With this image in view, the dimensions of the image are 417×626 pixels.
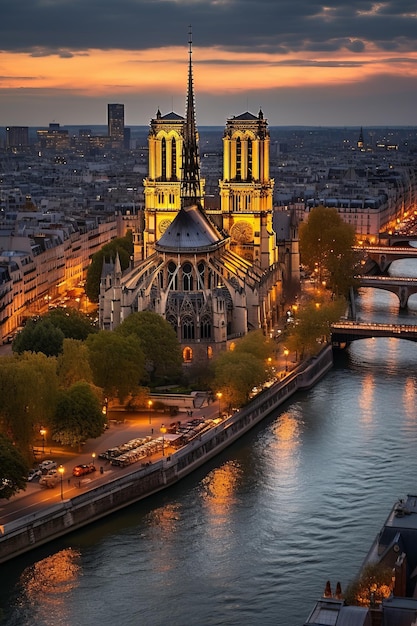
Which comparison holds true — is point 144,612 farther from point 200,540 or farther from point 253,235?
point 253,235

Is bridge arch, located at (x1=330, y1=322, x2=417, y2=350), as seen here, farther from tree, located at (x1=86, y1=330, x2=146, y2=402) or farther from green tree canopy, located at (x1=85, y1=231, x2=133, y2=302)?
tree, located at (x1=86, y1=330, x2=146, y2=402)

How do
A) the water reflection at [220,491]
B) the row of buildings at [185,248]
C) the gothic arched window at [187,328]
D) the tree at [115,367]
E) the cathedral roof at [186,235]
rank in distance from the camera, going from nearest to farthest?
the water reflection at [220,491]
the tree at [115,367]
the gothic arched window at [187,328]
the row of buildings at [185,248]
the cathedral roof at [186,235]

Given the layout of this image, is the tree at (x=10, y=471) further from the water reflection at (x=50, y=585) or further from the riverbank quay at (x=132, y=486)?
the water reflection at (x=50, y=585)

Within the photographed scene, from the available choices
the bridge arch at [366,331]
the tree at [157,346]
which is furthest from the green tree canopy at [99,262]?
the tree at [157,346]

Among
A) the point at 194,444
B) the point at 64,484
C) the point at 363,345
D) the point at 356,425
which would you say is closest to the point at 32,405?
the point at 64,484

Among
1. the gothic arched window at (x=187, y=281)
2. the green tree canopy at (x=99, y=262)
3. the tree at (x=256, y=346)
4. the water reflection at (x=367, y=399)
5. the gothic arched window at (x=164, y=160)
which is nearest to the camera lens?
the water reflection at (x=367, y=399)

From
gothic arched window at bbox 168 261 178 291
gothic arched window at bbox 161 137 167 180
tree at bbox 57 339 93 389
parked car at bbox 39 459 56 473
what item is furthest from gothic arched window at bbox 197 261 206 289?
parked car at bbox 39 459 56 473
